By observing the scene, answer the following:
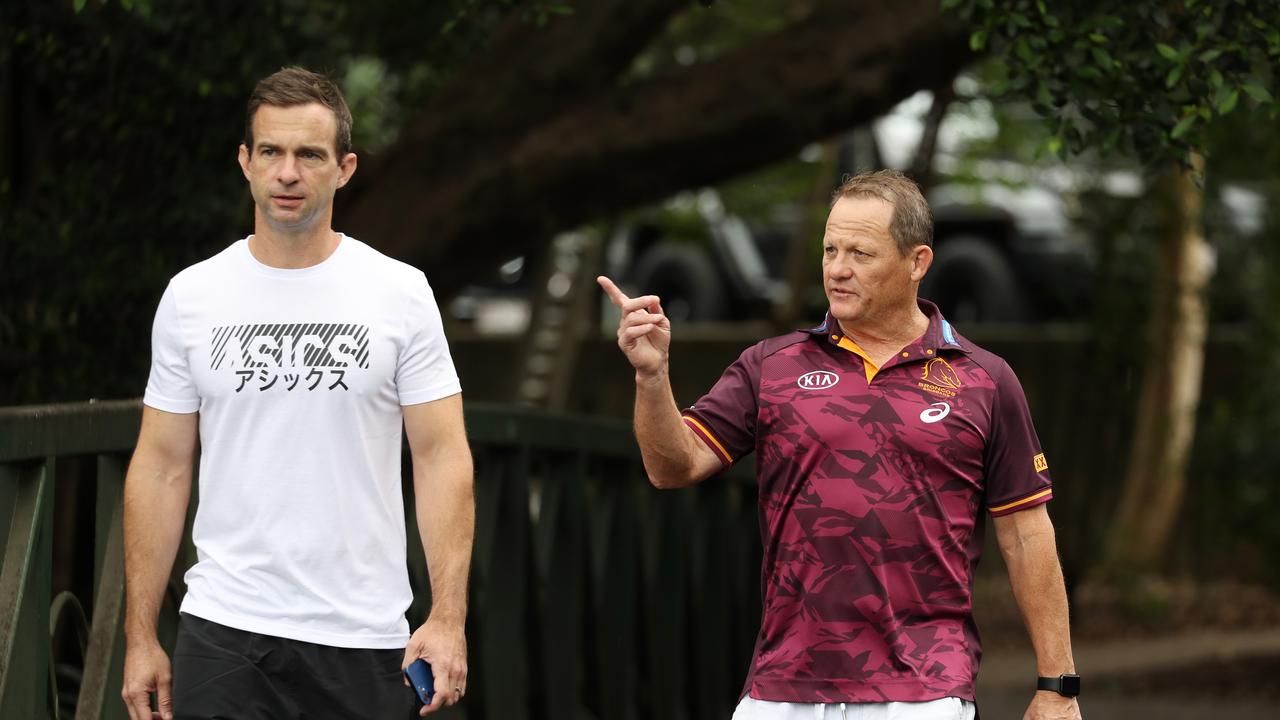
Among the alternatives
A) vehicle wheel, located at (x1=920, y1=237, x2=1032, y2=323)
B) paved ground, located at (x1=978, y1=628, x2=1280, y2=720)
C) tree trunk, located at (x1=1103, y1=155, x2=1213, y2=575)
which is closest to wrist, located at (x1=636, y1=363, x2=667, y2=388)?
paved ground, located at (x1=978, y1=628, x2=1280, y2=720)

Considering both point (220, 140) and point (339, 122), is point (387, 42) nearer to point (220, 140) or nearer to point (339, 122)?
point (220, 140)

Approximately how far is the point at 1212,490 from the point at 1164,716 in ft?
10.4

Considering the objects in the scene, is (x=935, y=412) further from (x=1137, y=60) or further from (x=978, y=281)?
(x=978, y=281)

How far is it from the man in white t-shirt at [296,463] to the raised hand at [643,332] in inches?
14.0

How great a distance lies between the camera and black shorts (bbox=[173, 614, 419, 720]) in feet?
11.8

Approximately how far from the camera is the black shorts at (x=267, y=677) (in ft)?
11.8

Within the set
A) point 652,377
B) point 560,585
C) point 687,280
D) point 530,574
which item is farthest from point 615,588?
point 687,280

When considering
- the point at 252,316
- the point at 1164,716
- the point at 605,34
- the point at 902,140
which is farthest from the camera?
the point at 902,140

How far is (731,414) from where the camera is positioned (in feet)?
12.9

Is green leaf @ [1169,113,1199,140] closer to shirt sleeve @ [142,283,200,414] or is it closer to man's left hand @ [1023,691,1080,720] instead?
man's left hand @ [1023,691,1080,720]

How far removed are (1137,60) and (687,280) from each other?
11630 millimetres

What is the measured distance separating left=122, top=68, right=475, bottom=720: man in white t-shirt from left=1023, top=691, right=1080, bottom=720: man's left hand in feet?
3.92

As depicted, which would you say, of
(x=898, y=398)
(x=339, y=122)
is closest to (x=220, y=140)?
(x=339, y=122)

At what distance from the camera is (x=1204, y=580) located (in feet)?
51.7
